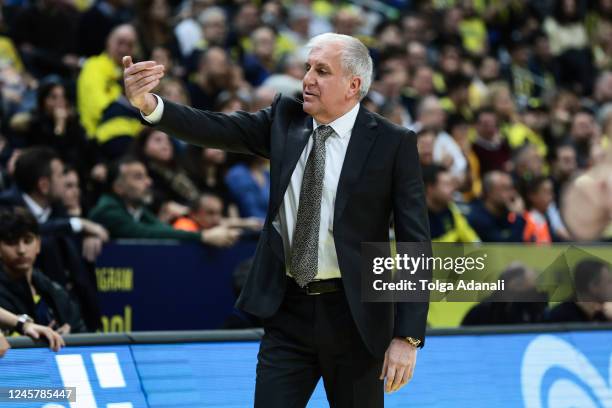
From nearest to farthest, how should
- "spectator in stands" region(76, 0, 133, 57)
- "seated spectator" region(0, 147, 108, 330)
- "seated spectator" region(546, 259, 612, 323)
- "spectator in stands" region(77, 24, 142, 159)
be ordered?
"seated spectator" region(546, 259, 612, 323) → "seated spectator" region(0, 147, 108, 330) → "spectator in stands" region(77, 24, 142, 159) → "spectator in stands" region(76, 0, 133, 57)

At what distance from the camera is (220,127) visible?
4.11 metres

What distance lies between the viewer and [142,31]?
1098cm

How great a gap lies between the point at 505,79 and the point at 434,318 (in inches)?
333

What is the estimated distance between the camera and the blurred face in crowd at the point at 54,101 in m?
8.85

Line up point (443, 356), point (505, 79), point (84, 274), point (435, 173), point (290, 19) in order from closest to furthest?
point (443, 356) < point (84, 274) < point (435, 173) < point (290, 19) < point (505, 79)

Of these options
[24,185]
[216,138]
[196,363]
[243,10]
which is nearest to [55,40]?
[243,10]

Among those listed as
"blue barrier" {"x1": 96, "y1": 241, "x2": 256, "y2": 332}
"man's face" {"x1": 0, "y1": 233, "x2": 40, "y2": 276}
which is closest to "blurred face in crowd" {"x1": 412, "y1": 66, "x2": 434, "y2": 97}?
"blue barrier" {"x1": 96, "y1": 241, "x2": 256, "y2": 332}

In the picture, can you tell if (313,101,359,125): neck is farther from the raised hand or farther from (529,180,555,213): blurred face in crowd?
(529,180,555,213): blurred face in crowd

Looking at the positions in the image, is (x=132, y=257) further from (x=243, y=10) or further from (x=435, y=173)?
(x=243, y=10)

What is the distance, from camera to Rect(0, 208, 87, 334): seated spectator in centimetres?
587

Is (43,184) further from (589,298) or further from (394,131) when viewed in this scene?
(394,131)

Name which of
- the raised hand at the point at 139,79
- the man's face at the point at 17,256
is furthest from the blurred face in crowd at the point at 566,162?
the raised hand at the point at 139,79

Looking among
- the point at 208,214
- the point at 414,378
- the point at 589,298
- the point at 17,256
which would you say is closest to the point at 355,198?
the point at 414,378

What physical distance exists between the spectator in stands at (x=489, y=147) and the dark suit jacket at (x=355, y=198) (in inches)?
311
